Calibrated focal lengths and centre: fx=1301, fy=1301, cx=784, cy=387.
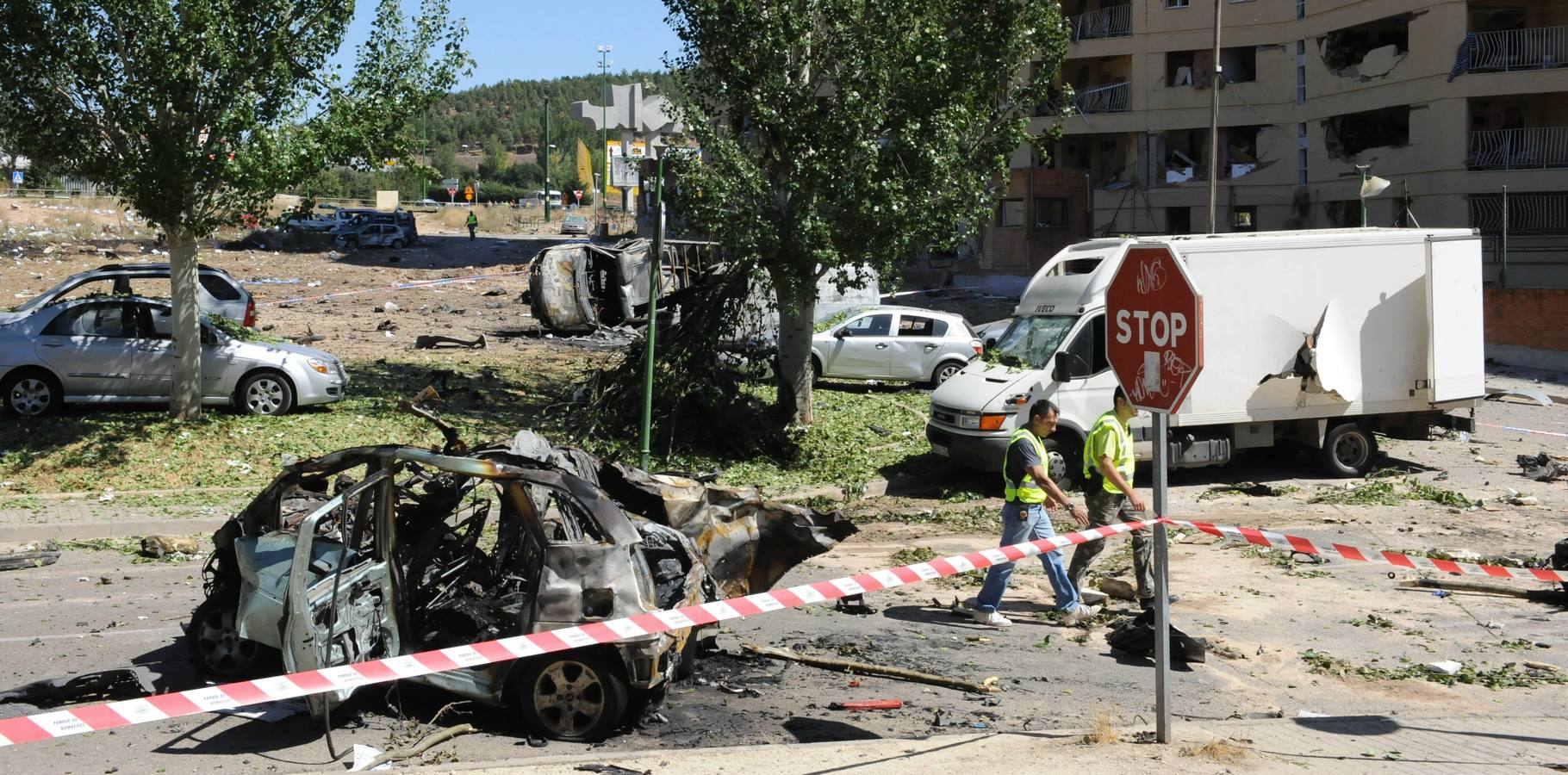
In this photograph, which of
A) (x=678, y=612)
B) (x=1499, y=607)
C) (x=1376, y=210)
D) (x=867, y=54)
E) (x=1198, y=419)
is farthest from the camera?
(x=1376, y=210)

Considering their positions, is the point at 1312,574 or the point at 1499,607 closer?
the point at 1499,607

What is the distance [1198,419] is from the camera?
1545 cm

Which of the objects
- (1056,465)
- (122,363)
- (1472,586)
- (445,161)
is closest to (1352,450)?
(1056,465)

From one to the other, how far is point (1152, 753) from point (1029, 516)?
10.9ft

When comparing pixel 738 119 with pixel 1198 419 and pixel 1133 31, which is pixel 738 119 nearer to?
pixel 1198 419

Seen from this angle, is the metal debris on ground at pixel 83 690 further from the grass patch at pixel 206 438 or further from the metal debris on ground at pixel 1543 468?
the metal debris on ground at pixel 1543 468

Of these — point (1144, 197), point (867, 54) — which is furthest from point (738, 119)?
point (1144, 197)

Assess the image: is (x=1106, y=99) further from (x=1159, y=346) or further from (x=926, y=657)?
(x=1159, y=346)

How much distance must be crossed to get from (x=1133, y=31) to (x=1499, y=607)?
3734cm

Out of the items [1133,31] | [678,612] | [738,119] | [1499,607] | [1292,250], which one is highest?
[1133,31]

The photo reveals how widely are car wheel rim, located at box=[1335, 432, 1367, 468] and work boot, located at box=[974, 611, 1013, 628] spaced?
840 centimetres

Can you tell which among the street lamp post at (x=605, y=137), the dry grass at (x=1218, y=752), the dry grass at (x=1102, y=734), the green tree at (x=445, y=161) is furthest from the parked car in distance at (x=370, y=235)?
the green tree at (x=445, y=161)

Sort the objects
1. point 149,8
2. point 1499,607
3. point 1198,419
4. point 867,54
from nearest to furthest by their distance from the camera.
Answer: point 1499,607 < point 149,8 < point 1198,419 < point 867,54

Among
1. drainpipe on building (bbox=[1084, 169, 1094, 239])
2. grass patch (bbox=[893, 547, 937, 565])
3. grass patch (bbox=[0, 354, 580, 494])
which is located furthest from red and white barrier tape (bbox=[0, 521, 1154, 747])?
drainpipe on building (bbox=[1084, 169, 1094, 239])
